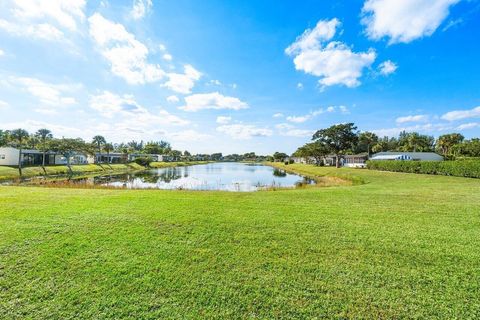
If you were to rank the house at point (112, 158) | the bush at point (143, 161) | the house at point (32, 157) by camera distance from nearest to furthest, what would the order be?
the house at point (32, 157)
the bush at point (143, 161)
the house at point (112, 158)

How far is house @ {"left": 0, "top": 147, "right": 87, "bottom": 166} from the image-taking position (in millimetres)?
37469

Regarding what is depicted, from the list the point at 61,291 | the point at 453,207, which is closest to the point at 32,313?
the point at 61,291

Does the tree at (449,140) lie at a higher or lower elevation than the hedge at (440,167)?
higher

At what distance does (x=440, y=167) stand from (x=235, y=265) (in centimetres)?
2884

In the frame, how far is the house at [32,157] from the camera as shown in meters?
37.5

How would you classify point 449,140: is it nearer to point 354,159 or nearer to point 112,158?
point 354,159

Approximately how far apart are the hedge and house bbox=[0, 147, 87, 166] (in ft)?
190

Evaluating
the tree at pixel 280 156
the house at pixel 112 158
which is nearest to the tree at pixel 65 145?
the house at pixel 112 158

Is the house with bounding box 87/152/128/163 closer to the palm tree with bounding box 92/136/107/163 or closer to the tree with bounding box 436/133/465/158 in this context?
the palm tree with bounding box 92/136/107/163

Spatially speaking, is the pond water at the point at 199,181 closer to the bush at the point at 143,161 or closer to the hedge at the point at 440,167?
the hedge at the point at 440,167

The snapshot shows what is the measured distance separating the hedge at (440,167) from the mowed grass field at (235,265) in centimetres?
1908

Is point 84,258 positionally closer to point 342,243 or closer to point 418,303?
point 342,243

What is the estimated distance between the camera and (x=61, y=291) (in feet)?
11.7

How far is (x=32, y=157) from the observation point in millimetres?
42719
